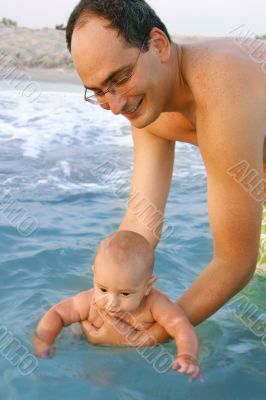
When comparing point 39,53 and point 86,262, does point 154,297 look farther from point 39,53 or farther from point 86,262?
point 39,53

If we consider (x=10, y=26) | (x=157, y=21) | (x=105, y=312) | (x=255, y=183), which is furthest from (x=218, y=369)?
(x=10, y=26)

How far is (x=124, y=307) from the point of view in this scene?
2965 millimetres

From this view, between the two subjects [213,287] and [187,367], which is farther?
[213,287]

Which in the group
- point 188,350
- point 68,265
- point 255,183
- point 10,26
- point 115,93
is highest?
point 115,93

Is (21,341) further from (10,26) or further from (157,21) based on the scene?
(10,26)

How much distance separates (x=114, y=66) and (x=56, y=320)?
1.21 meters

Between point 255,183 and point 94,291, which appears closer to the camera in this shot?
point 255,183

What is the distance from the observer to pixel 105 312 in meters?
3.11

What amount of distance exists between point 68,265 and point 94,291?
147 centimetres

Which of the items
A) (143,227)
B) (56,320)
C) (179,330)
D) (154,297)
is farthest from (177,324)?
(143,227)

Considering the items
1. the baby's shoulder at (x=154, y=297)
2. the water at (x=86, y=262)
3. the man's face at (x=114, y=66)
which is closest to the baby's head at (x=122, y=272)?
the baby's shoulder at (x=154, y=297)

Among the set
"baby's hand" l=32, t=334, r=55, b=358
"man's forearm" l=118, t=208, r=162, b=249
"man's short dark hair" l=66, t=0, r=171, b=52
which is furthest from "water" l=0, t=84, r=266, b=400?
"man's short dark hair" l=66, t=0, r=171, b=52

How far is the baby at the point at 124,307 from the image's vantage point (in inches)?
114

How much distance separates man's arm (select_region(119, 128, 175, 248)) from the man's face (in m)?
0.87
